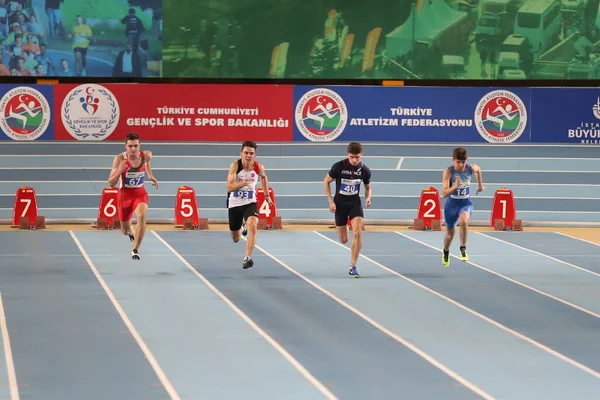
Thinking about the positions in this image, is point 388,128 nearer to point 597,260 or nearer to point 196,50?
point 196,50

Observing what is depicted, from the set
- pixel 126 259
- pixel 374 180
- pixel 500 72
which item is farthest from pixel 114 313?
pixel 500 72

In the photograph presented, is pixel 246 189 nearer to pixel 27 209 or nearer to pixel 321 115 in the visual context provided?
pixel 27 209

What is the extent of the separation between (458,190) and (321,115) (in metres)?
11.0

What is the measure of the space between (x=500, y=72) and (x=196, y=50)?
294 inches

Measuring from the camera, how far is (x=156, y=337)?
11633 mm

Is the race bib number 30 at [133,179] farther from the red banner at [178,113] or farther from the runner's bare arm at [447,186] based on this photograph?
the red banner at [178,113]

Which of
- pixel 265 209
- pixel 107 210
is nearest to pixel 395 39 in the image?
pixel 265 209

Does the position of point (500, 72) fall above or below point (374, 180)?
above

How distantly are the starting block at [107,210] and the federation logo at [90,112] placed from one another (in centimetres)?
518

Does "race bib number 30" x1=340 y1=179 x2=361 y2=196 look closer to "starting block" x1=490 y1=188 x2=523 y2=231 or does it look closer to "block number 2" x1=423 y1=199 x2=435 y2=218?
"block number 2" x1=423 y1=199 x2=435 y2=218

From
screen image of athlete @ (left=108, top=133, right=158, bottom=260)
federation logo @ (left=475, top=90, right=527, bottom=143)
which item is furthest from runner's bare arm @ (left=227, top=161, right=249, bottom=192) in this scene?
federation logo @ (left=475, top=90, right=527, bottom=143)

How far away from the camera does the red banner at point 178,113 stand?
89.2 ft

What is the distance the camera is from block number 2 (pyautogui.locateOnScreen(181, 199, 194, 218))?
74.2 ft

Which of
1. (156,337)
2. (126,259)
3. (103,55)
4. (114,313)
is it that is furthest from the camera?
(103,55)
